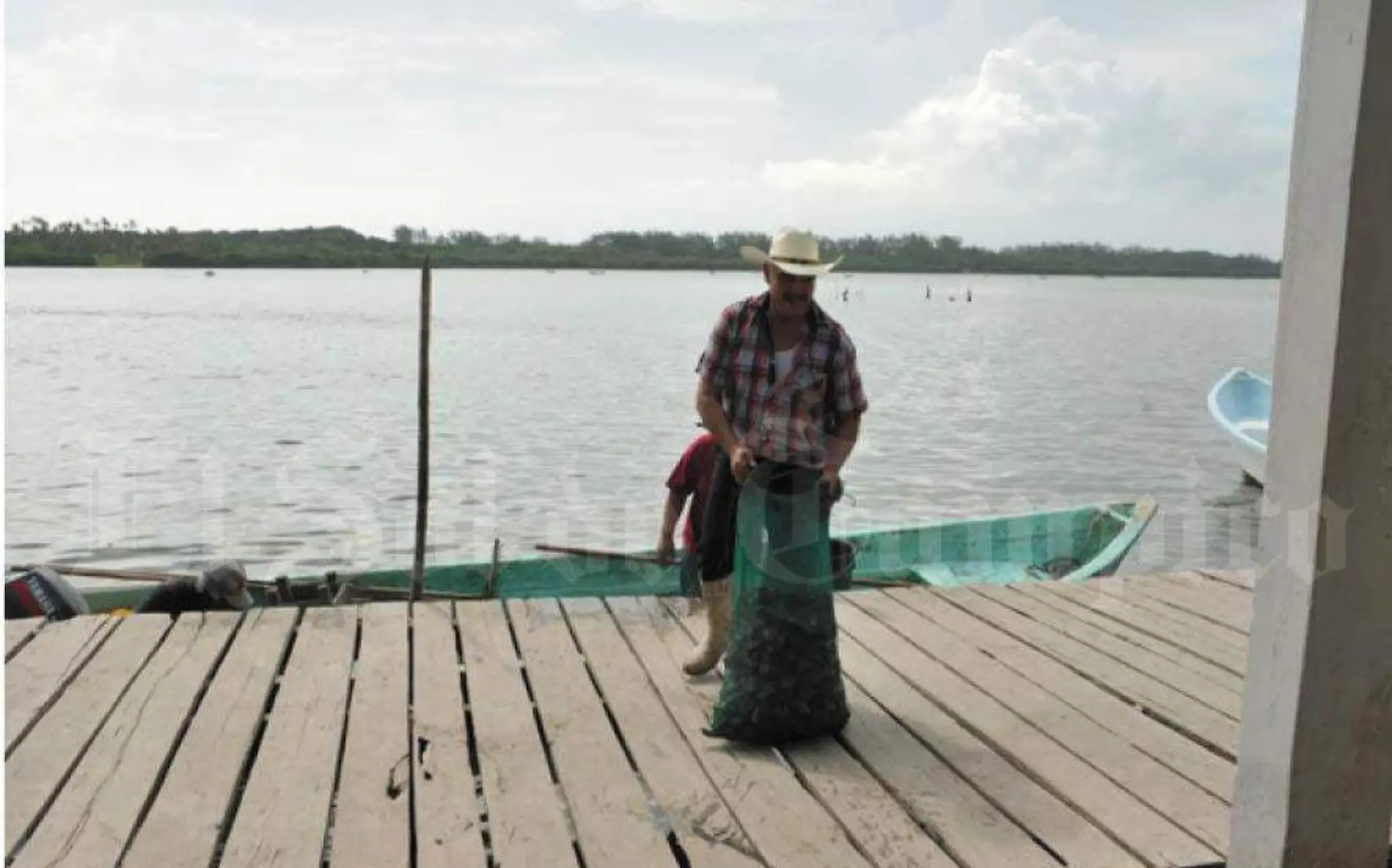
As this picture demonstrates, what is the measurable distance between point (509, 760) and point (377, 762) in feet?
1.24

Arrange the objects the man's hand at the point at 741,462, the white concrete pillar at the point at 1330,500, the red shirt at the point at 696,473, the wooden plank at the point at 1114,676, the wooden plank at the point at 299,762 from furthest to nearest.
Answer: the red shirt at the point at 696,473
the wooden plank at the point at 1114,676
the man's hand at the point at 741,462
the wooden plank at the point at 299,762
the white concrete pillar at the point at 1330,500

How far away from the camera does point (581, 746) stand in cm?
352

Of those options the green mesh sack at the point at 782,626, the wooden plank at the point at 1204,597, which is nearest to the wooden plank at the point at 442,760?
the green mesh sack at the point at 782,626

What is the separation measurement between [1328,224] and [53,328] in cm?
5285

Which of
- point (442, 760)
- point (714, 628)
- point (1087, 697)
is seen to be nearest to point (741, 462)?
point (714, 628)

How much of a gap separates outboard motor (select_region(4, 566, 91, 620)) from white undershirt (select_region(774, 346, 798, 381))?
4.08 metres

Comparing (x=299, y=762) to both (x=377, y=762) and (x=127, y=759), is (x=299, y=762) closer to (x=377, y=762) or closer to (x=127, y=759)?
(x=377, y=762)

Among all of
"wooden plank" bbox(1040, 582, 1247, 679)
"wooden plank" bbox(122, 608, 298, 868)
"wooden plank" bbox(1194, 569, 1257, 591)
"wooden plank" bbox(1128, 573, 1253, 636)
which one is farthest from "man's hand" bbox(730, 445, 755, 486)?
"wooden plank" bbox(1194, 569, 1257, 591)

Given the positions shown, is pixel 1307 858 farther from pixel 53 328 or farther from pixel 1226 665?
pixel 53 328

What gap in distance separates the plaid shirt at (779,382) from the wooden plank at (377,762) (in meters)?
1.42

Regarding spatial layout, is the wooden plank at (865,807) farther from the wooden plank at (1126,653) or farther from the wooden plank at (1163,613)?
the wooden plank at (1163,613)

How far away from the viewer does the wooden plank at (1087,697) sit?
345cm

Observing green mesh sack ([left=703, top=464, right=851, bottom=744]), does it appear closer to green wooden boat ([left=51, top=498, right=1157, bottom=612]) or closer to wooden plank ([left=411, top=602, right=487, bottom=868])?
wooden plank ([left=411, top=602, right=487, bottom=868])

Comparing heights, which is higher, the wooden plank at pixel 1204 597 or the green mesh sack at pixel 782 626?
the green mesh sack at pixel 782 626
